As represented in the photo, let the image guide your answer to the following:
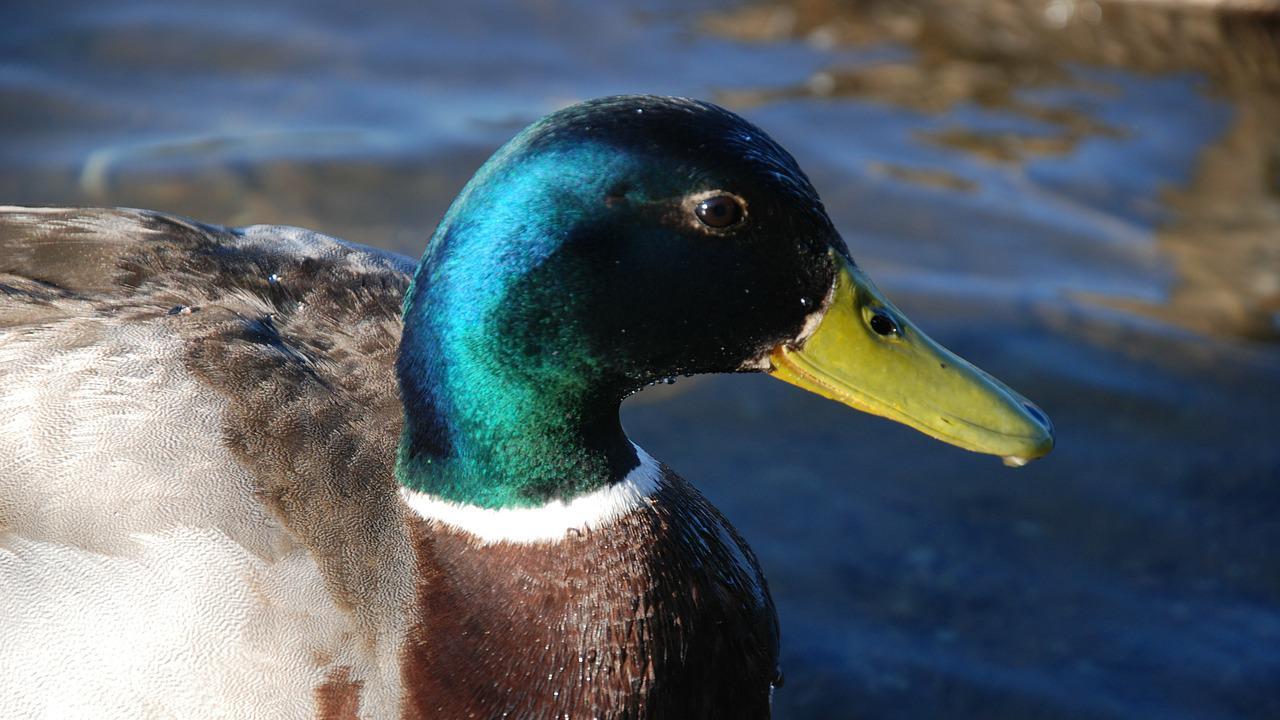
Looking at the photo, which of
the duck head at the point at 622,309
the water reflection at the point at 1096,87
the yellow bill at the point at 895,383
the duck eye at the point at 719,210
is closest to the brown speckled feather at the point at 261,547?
the duck head at the point at 622,309

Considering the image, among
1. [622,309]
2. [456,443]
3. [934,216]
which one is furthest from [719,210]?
[934,216]

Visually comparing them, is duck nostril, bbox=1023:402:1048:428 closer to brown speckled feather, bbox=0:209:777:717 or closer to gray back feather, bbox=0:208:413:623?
brown speckled feather, bbox=0:209:777:717

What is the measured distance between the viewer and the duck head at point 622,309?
8.81 feet

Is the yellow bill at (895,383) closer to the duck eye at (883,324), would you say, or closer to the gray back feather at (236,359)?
the duck eye at (883,324)

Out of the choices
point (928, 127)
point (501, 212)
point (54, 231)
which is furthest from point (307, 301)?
point (928, 127)

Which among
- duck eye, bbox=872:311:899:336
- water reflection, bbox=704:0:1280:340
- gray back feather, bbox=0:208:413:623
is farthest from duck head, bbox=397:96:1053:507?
water reflection, bbox=704:0:1280:340

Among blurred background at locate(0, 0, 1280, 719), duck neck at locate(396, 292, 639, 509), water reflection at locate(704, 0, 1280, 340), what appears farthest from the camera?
water reflection at locate(704, 0, 1280, 340)

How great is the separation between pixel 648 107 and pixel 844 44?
5.32m

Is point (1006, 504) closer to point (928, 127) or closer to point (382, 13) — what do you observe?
point (928, 127)

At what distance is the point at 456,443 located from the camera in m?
2.92

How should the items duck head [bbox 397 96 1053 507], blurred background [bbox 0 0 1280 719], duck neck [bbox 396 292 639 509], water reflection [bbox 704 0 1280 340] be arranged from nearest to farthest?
1. duck head [bbox 397 96 1053 507]
2. duck neck [bbox 396 292 639 509]
3. blurred background [bbox 0 0 1280 719]
4. water reflection [bbox 704 0 1280 340]

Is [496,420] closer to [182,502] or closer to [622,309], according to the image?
[622,309]

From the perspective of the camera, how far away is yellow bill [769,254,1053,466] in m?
2.84

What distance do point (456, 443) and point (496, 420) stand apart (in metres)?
0.11
